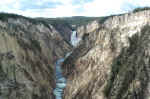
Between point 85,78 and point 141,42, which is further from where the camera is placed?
point 85,78

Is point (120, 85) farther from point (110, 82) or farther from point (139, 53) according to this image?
point (139, 53)

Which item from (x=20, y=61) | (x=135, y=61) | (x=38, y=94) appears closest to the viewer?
(x=135, y=61)

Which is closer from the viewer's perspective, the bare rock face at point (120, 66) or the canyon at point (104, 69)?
the bare rock face at point (120, 66)

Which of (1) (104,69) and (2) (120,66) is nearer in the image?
(2) (120,66)

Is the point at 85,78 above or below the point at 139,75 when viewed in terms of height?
below

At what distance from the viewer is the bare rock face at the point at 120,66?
20.1 metres

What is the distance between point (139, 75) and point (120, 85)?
7.47 feet

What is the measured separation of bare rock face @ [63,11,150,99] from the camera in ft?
65.8

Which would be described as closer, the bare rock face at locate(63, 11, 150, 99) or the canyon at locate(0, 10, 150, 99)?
the bare rock face at locate(63, 11, 150, 99)

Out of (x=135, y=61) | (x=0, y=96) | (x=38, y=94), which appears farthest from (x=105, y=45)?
(x=0, y=96)

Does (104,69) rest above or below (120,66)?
below

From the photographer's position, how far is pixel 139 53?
22.2m

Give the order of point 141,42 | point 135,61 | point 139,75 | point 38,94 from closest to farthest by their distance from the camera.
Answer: point 139,75 < point 135,61 < point 141,42 < point 38,94

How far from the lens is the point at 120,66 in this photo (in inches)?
911
